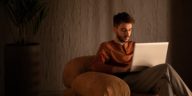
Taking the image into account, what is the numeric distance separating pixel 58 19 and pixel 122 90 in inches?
65.4

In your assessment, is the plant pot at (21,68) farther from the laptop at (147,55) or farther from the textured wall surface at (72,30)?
the laptop at (147,55)

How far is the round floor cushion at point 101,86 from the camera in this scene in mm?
2512

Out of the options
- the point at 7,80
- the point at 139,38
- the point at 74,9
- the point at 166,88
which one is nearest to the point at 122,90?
the point at 166,88

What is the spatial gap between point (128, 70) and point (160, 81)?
0.34 m

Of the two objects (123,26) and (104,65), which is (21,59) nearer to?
(104,65)

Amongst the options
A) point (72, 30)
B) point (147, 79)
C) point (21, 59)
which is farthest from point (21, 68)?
point (147, 79)

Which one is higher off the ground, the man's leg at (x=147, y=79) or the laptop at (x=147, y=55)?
the laptop at (x=147, y=55)

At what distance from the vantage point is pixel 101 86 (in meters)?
2.53

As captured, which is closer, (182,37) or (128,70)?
(128,70)

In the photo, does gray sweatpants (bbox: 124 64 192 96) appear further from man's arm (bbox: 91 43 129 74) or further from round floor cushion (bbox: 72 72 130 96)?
round floor cushion (bbox: 72 72 130 96)

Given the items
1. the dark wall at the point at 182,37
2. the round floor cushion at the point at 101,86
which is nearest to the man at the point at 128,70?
the round floor cushion at the point at 101,86

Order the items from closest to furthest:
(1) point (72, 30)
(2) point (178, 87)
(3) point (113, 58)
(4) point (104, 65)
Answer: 1. (2) point (178, 87)
2. (4) point (104, 65)
3. (3) point (113, 58)
4. (1) point (72, 30)

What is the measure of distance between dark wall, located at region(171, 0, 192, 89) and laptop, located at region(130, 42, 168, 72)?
1757mm

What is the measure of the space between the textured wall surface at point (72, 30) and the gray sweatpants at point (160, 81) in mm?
1337
